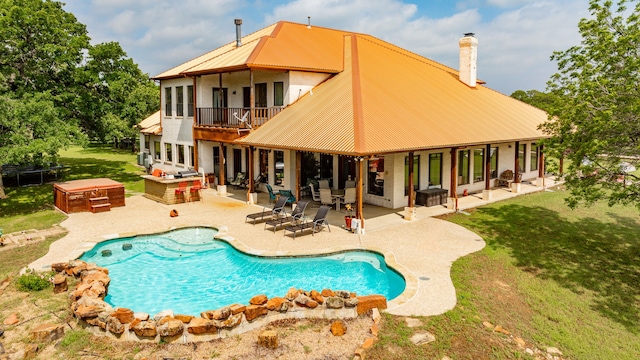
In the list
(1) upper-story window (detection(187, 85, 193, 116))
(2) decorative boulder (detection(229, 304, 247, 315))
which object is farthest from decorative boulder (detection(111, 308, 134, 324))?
(1) upper-story window (detection(187, 85, 193, 116))

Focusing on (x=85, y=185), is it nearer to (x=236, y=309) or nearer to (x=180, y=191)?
(x=180, y=191)

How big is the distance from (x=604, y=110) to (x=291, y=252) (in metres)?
10.1

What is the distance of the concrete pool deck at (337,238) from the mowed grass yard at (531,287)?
0.51 metres

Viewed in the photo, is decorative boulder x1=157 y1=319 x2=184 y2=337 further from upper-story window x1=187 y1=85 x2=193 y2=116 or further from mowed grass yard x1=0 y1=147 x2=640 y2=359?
upper-story window x1=187 y1=85 x2=193 y2=116

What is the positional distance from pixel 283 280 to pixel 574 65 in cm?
1141

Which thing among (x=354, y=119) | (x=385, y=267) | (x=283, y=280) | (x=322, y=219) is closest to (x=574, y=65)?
(x=354, y=119)

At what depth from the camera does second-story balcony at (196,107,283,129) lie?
21266mm

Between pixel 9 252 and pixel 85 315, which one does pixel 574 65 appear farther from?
pixel 9 252

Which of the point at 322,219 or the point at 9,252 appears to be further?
the point at 322,219

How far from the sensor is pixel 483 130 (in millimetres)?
21266

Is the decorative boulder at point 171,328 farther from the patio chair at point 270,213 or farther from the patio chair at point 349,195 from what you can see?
the patio chair at point 349,195

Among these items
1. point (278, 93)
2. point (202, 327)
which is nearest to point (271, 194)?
point (278, 93)

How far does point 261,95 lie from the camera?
23.6 m

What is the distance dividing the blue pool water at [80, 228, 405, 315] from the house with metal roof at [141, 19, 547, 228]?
364 cm
